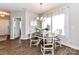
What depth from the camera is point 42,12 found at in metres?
5.51

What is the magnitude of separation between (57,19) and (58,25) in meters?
0.28

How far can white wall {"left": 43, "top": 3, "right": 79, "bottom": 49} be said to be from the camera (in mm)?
4078

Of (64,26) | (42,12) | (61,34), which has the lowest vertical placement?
(61,34)

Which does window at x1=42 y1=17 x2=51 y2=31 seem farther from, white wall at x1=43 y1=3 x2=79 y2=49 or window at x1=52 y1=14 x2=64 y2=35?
white wall at x1=43 y1=3 x2=79 y2=49

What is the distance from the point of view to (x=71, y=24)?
4.40 meters

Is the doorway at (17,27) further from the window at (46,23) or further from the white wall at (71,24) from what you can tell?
the white wall at (71,24)

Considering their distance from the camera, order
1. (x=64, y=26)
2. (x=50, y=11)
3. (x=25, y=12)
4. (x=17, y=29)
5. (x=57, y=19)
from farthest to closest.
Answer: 1. (x=17, y=29)
2. (x=25, y=12)
3. (x=50, y=11)
4. (x=57, y=19)
5. (x=64, y=26)

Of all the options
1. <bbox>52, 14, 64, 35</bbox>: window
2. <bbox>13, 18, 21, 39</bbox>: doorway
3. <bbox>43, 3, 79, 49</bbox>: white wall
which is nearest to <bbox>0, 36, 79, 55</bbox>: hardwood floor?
<bbox>43, 3, 79, 49</bbox>: white wall

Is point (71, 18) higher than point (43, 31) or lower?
higher

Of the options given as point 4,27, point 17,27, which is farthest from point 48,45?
point 4,27

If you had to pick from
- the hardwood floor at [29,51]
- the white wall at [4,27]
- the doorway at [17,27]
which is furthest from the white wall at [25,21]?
the white wall at [4,27]
